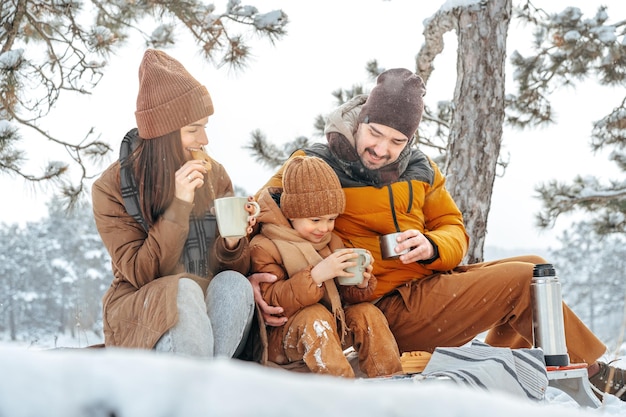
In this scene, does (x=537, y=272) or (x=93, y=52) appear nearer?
(x=537, y=272)

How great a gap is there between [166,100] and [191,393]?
1.88 meters

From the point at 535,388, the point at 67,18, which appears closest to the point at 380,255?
the point at 535,388

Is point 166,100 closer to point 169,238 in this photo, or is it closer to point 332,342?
point 169,238

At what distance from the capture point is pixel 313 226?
2.64m

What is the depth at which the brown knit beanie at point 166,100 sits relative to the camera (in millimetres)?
2434

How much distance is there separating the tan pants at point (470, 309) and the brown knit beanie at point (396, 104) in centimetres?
61

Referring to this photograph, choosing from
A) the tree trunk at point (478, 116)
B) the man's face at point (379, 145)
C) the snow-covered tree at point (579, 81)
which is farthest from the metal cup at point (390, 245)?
the snow-covered tree at point (579, 81)

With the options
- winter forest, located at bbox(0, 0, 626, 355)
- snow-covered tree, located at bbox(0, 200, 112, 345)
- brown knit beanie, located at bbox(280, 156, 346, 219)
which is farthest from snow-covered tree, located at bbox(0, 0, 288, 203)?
snow-covered tree, located at bbox(0, 200, 112, 345)

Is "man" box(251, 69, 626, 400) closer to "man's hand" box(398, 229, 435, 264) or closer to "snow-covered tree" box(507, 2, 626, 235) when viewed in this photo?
"man's hand" box(398, 229, 435, 264)

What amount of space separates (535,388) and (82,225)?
1155 inches

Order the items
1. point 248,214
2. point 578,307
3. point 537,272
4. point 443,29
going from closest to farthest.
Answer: point 248,214, point 537,272, point 443,29, point 578,307

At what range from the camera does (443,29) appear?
535 cm

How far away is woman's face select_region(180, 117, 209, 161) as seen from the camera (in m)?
2.47

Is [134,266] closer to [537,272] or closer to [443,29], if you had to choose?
[537,272]
